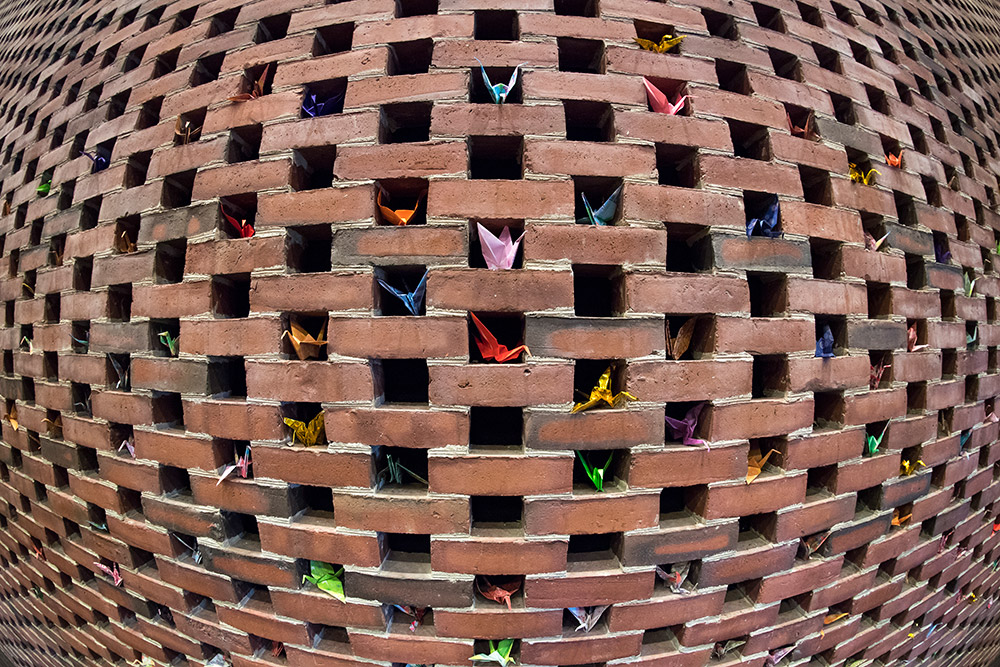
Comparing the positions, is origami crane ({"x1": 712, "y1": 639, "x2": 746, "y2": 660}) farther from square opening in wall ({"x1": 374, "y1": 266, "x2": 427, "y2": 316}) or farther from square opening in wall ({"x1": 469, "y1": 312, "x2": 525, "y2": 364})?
square opening in wall ({"x1": 374, "y1": 266, "x2": 427, "y2": 316})

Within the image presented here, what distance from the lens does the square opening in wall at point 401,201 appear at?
1.42m

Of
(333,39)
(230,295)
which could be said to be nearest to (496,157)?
(333,39)

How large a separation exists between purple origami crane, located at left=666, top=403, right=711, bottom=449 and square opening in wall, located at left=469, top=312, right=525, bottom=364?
0.67m

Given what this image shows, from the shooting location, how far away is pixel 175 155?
1.66 m

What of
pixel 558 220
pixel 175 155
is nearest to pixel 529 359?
pixel 558 220

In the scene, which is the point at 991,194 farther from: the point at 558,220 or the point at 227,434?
the point at 227,434

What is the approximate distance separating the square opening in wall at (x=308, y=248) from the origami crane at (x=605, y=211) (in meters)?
1.02

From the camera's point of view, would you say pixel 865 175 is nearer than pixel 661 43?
No

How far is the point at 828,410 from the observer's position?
1657 millimetres

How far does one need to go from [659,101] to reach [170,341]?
2297 mm

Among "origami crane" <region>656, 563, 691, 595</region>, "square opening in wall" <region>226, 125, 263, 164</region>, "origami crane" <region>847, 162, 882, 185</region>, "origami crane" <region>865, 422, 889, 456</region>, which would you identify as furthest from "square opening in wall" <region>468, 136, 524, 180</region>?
"origami crane" <region>865, 422, 889, 456</region>

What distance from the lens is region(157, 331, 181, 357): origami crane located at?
5.23 feet

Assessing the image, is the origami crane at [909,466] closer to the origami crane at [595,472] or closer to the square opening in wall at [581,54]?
the origami crane at [595,472]

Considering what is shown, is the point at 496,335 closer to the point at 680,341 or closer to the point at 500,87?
the point at 680,341
